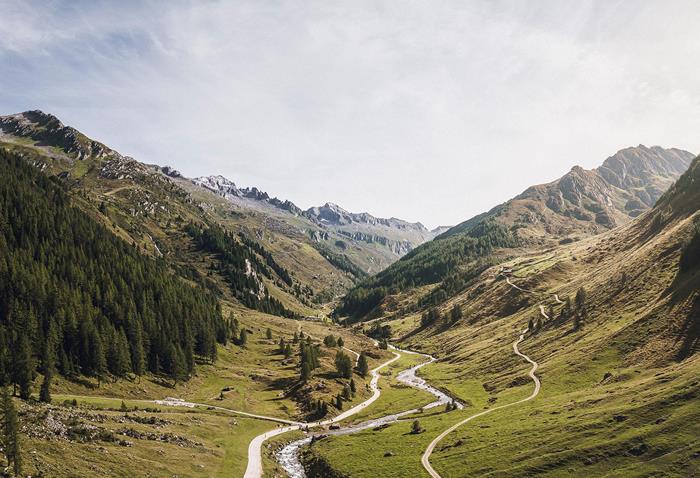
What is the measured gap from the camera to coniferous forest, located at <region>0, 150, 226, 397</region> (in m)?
110

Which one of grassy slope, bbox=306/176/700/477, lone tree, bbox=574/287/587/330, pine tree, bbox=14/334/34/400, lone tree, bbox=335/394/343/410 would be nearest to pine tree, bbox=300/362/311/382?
lone tree, bbox=335/394/343/410

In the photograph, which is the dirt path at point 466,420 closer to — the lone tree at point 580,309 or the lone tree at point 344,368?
the lone tree at point 580,309

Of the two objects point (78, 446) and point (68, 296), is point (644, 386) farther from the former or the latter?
point (68, 296)

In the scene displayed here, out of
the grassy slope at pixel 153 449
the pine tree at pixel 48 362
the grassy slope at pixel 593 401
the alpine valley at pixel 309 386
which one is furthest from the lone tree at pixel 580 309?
the pine tree at pixel 48 362

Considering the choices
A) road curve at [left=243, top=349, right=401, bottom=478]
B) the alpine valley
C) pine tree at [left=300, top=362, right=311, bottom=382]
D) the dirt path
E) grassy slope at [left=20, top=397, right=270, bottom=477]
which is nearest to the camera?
grassy slope at [left=20, top=397, right=270, bottom=477]

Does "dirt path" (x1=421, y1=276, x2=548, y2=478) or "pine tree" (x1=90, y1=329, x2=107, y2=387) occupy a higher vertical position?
"pine tree" (x1=90, y1=329, x2=107, y2=387)

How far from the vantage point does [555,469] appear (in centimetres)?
6725

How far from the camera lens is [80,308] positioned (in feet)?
417

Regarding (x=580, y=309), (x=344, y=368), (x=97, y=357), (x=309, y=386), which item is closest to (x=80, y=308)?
(x=97, y=357)

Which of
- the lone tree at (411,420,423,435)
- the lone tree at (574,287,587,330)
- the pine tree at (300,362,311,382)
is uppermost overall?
the lone tree at (574,287,587,330)

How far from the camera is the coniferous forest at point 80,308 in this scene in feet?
362

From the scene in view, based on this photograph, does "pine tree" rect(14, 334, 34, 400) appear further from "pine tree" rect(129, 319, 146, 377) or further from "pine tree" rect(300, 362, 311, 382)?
"pine tree" rect(300, 362, 311, 382)

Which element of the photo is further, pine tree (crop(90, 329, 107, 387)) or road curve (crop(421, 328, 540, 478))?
pine tree (crop(90, 329, 107, 387))

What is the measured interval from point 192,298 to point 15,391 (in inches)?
4215
